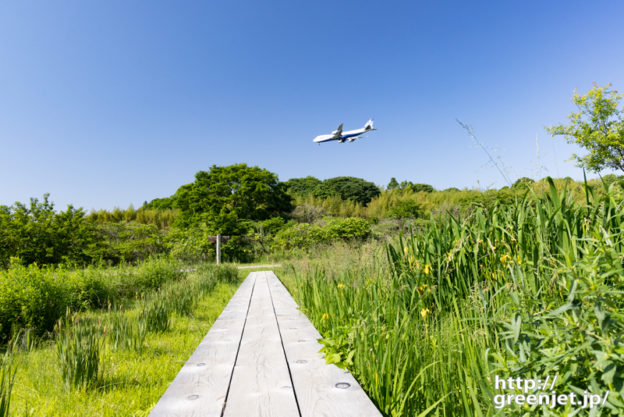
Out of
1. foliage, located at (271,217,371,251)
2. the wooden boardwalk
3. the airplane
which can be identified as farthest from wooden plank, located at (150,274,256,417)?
the airplane

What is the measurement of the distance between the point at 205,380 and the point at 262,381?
29cm

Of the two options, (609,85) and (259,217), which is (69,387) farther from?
(609,85)

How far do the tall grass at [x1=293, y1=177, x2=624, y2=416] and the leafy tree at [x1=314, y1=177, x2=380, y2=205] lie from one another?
2775 centimetres

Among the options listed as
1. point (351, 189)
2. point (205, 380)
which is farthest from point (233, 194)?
point (205, 380)

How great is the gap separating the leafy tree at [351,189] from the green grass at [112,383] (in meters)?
27.7

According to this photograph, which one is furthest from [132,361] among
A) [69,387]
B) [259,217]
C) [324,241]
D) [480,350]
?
[259,217]

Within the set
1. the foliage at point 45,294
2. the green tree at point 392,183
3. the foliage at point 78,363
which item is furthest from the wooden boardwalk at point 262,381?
the green tree at point 392,183

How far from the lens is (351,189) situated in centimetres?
3152

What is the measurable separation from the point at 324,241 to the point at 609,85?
14759 mm

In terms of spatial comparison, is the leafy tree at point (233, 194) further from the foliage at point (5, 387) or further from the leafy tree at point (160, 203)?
the foliage at point (5, 387)

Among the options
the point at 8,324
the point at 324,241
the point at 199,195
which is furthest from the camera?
the point at 199,195

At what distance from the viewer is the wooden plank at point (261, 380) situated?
4.25ft

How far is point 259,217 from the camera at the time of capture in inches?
757

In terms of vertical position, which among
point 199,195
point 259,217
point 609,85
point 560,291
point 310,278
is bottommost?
point 310,278
